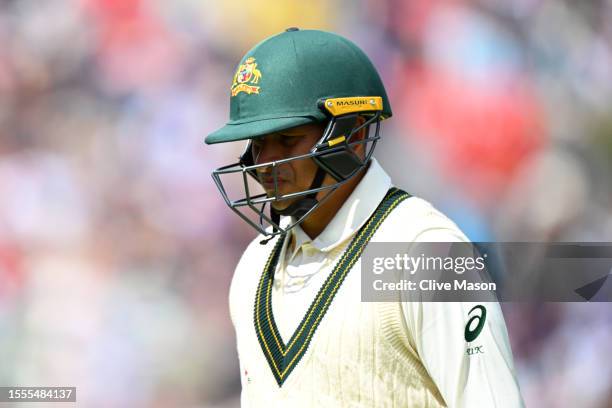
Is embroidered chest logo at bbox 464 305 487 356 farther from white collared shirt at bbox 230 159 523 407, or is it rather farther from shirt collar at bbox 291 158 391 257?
shirt collar at bbox 291 158 391 257

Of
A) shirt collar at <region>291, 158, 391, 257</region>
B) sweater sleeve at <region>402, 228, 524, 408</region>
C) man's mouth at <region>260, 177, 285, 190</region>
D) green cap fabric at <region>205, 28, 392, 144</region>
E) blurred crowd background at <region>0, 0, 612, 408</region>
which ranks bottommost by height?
sweater sleeve at <region>402, 228, 524, 408</region>

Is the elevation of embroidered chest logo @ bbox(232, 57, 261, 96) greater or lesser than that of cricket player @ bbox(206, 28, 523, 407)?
greater

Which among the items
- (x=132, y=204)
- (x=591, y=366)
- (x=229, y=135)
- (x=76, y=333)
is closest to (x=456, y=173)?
(x=591, y=366)

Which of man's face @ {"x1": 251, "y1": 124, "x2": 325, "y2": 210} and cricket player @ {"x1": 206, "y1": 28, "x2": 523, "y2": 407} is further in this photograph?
man's face @ {"x1": 251, "y1": 124, "x2": 325, "y2": 210}

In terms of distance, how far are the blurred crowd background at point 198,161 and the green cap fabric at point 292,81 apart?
57.6 inches

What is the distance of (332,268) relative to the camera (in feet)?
5.78

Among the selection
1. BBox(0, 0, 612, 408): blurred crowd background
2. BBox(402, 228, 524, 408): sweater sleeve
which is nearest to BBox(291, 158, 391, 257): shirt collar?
BBox(402, 228, 524, 408): sweater sleeve

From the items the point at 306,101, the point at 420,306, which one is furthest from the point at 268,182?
the point at 420,306

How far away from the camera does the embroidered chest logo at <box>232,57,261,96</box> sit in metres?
1.84

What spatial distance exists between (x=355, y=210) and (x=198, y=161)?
172 centimetres

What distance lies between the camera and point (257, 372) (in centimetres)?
180

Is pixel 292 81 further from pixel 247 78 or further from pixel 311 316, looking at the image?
pixel 311 316

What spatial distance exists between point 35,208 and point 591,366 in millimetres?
1976

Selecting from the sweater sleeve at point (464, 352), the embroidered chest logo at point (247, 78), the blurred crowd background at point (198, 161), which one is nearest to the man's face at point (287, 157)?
the embroidered chest logo at point (247, 78)
